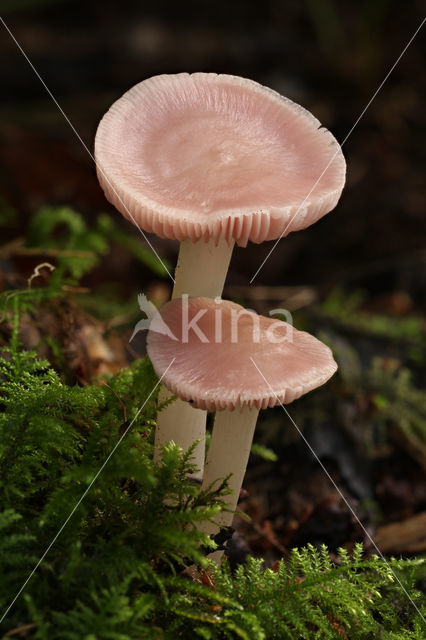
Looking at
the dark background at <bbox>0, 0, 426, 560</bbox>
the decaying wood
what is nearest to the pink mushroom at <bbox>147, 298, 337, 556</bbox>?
the dark background at <bbox>0, 0, 426, 560</bbox>

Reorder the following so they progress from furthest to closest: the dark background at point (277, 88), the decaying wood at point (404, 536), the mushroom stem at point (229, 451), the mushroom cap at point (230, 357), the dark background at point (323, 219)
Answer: the dark background at point (277, 88) → the dark background at point (323, 219) → the decaying wood at point (404, 536) → the mushroom stem at point (229, 451) → the mushroom cap at point (230, 357)

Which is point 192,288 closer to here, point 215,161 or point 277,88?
point 215,161

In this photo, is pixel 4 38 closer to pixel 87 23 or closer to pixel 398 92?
pixel 87 23

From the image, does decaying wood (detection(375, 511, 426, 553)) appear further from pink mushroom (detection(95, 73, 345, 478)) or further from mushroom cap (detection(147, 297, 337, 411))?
mushroom cap (detection(147, 297, 337, 411))

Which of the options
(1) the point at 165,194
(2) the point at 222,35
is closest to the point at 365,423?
(1) the point at 165,194

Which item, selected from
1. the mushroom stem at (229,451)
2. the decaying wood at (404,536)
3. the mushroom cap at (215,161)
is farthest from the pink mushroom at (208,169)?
the decaying wood at (404,536)

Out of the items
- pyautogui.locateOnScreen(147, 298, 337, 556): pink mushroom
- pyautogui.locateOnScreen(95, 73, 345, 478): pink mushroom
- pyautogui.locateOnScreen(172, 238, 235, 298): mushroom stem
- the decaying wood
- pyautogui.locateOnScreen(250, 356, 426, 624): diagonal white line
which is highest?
pyautogui.locateOnScreen(95, 73, 345, 478): pink mushroom

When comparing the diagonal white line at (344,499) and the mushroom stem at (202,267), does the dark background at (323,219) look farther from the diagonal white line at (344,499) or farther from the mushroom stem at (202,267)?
the mushroom stem at (202,267)
